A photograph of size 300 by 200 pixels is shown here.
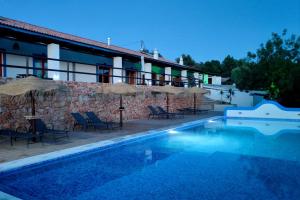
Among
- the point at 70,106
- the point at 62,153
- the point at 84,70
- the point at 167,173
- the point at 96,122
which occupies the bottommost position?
the point at 167,173

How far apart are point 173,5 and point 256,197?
104 feet

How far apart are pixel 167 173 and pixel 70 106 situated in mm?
7447

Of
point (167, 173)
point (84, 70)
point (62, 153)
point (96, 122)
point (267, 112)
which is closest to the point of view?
point (167, 173)

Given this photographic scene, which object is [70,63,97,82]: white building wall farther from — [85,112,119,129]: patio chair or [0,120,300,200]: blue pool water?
[0,120,300,200]: blue pool water

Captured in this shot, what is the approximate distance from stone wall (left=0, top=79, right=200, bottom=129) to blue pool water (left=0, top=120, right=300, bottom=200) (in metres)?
4.18

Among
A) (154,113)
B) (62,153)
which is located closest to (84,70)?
(154,113)

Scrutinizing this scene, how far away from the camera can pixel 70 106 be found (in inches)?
497

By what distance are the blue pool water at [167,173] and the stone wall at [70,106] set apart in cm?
418

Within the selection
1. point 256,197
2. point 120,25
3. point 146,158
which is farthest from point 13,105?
point 120,25

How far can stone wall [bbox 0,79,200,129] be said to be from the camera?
33.0 feet

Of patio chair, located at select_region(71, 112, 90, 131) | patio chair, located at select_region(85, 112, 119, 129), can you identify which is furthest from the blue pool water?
patio chair, located at select_region(71, 112, 90, 131)

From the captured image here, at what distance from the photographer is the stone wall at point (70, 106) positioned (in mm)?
→ 10062

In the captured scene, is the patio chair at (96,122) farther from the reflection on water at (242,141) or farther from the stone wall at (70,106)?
the reflection on water at (242,141)

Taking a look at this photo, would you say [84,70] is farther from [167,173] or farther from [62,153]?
[167,173]
